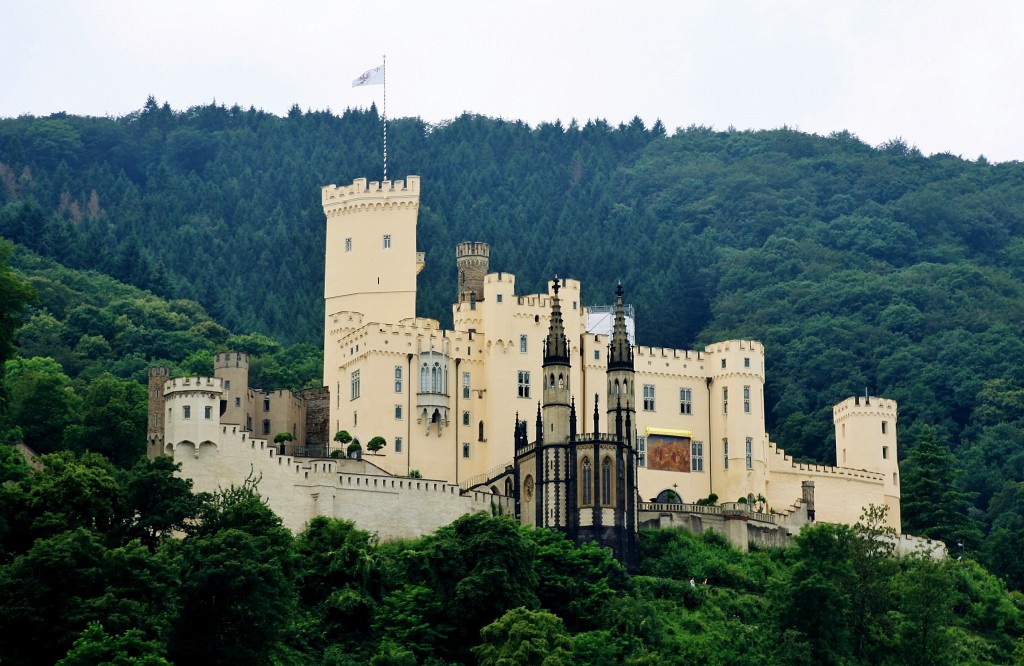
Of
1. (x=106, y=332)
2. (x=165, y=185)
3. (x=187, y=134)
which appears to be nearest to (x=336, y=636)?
(x=106, y=332)

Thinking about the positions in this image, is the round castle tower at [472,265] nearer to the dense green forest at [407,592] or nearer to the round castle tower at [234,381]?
the round castle tower at [234,381]

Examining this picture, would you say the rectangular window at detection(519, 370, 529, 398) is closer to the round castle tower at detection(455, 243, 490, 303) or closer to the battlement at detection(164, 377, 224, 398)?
the round castle tower at detection(455, 243, 490, 303)

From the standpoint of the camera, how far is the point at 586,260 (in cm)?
13662

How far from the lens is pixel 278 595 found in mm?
67562

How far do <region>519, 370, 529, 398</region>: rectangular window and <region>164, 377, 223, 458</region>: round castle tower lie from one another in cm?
1642

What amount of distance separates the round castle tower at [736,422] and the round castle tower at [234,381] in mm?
20172

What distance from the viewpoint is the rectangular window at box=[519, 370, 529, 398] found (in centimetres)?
9025

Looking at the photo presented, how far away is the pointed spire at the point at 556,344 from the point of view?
273ft

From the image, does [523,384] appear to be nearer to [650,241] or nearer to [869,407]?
[869,407]

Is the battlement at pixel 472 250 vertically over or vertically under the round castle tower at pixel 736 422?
over

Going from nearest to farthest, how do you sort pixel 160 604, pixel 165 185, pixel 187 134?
pixel 160 604
pixel 165 185
pixel 187 134

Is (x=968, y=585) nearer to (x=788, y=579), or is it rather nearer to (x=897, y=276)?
(x=788, y=579)

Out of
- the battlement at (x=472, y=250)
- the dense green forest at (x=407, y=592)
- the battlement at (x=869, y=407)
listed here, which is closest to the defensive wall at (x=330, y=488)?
the dense green forest at (x=407, y=592)

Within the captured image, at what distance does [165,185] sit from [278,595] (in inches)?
4047
